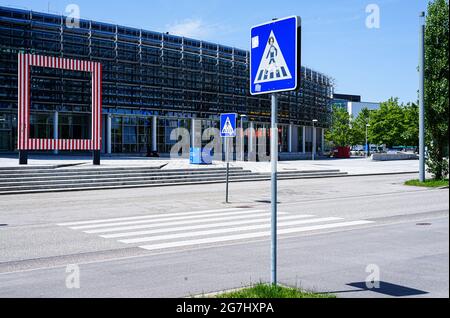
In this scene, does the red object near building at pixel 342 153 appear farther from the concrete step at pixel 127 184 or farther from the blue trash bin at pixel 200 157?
the concrete step at pixel 127 184

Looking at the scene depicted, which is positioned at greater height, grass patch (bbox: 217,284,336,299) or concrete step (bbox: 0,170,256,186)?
concrete step (bbox: 0,170,256,186)

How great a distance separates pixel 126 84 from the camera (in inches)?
2288

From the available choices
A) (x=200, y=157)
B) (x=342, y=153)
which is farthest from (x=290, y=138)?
(x=200, y=157)

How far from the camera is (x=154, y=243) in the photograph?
10109 millimetres

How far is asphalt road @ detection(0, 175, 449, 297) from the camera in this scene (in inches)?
258

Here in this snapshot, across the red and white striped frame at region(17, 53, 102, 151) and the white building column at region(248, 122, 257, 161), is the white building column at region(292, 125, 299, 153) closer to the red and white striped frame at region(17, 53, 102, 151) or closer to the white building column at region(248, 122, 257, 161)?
the white building column at region(248, 122, 257, 161)

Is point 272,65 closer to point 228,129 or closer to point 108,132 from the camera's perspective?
point 228,129

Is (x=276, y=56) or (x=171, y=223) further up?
(x=276, y=56)

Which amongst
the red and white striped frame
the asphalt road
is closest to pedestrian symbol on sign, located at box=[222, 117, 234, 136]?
the asphalt road

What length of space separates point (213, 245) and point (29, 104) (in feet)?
63.5

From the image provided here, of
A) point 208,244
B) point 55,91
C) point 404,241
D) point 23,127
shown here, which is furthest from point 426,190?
point 55,91

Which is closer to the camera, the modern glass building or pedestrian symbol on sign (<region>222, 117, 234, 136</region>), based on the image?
pedestrian symbol on sign (<region>222, 117, 234, 136</region>)
